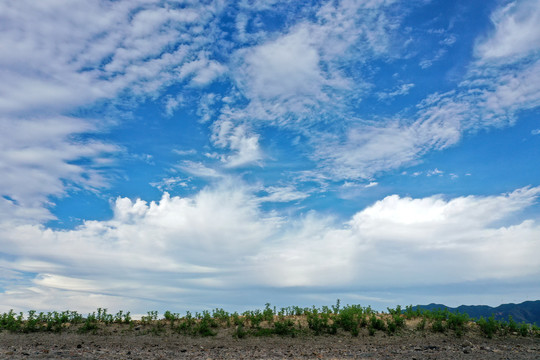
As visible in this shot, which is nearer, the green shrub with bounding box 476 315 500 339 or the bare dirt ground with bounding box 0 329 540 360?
the bare dirt ground with bounding box 0 329 540 360

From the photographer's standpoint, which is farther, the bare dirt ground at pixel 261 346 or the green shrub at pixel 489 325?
the green shrub at pixel 489 325

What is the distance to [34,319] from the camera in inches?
699

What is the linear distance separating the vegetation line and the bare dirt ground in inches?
15.2

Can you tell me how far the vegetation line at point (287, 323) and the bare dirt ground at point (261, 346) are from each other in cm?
39

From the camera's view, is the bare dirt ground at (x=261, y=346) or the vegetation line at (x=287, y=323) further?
the vegetation line at (x=287, y=323)

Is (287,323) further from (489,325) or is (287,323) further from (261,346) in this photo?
(489,325)

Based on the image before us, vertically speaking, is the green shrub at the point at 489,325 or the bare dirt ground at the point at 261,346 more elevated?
the green shrub at the point at 489,325

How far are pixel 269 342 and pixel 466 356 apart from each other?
690 centimetres

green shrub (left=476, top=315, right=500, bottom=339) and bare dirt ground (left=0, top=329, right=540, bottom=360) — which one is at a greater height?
green shrub (left=476, top=315, right=500, bottom=339)

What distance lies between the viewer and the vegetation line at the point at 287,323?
1648cm

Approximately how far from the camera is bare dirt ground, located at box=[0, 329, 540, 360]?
42.8 ft

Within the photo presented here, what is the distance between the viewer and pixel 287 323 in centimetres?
1673

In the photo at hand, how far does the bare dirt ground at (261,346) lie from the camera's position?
1305 cm

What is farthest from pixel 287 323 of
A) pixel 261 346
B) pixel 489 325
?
pixel 489 325
